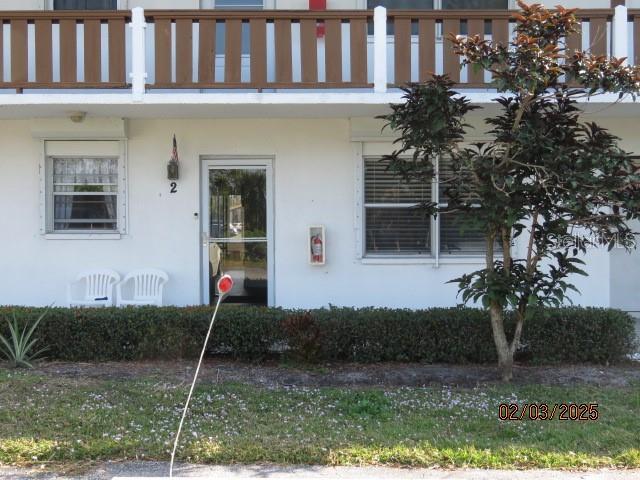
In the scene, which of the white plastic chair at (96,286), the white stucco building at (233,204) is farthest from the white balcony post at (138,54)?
the white plastic chair at (96,286)

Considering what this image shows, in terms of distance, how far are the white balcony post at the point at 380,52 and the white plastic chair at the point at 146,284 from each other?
12.4 ft

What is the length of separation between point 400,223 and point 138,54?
3.98 meters

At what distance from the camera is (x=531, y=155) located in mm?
5758

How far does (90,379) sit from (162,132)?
3.63 metres

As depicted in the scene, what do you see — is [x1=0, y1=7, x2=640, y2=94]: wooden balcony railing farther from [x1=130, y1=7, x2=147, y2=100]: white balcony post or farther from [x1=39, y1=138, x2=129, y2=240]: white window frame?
[x1=39, y1=138, x2=129, y2=240]: white window frame

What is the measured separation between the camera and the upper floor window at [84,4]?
9.09 m

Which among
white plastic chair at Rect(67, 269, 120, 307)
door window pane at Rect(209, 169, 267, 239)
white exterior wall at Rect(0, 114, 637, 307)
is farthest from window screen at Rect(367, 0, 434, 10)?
white plastic chair at Rect(67, 269, 120, 307)

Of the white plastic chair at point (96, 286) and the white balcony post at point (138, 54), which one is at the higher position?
the white balcony post at point (138, 54)

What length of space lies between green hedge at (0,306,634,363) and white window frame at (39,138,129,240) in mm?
1570

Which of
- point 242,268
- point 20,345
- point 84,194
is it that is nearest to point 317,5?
point 242,268

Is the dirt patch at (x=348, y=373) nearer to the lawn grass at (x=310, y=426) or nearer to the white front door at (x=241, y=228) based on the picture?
the lawn grass at (x=310, y=426)

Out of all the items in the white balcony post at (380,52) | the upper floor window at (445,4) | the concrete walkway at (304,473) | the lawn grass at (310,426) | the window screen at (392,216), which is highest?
the upper floor window at (445,4)

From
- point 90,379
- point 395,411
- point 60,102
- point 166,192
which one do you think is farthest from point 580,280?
point 60,102
